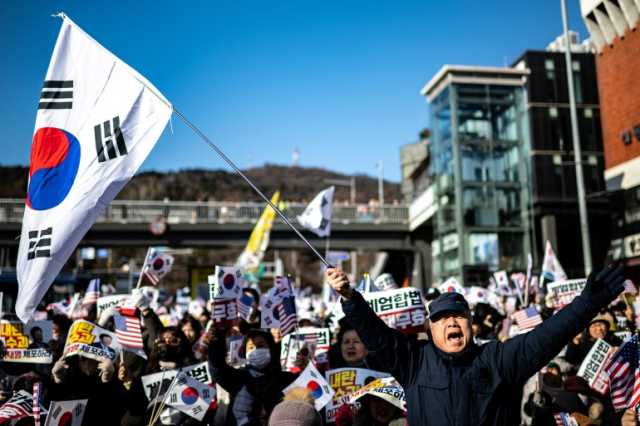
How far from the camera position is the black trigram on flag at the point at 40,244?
5383 millimetres

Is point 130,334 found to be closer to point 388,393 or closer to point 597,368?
point 388,393

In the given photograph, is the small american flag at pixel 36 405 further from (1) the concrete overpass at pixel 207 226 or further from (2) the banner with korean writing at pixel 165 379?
(1) the concrete overpass at pixel 207 226

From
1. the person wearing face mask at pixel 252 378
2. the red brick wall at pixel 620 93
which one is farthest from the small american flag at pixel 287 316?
the red brick wall at pixel 620 93

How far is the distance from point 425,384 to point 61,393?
3.72 metres

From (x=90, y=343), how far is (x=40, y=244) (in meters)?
1.70

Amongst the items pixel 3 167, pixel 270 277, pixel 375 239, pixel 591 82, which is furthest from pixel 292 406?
pixel 3 167

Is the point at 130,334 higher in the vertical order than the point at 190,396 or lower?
higher

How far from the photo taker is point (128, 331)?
26.6ft

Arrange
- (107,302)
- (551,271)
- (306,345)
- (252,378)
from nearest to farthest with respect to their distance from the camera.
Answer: (252,378), (306,345), (107,302), (551,271)

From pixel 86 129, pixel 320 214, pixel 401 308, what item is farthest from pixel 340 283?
pixel 320 214

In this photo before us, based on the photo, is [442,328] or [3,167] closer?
[442,328]

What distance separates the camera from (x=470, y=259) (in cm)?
3741

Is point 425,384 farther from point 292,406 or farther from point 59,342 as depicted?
point 59,342

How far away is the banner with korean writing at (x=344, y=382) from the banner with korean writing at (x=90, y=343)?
2160 millimetres
